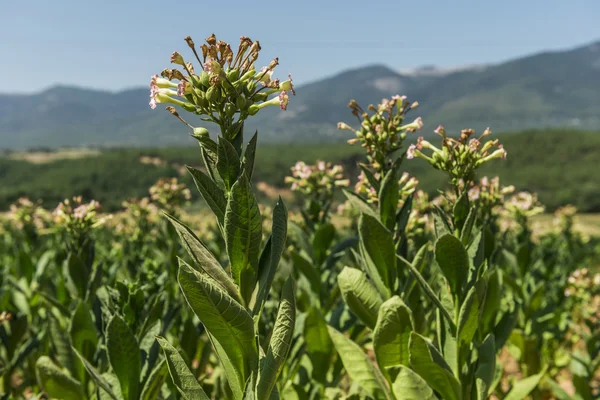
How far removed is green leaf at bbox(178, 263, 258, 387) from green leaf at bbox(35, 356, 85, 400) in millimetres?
1819

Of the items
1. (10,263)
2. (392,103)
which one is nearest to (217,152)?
(392,103)

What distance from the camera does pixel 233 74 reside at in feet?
6.63

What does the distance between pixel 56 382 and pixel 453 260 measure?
275 cm

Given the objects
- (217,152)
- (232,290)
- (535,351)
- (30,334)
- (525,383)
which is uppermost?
(217,152)

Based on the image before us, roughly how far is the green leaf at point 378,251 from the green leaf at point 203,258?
1005 millimetres

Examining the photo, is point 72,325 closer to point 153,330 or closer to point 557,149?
point 153,330

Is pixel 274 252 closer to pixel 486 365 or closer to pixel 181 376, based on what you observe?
pixel 181 376

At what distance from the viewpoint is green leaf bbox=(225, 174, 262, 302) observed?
1977 mm

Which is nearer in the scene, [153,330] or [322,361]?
[153,330]

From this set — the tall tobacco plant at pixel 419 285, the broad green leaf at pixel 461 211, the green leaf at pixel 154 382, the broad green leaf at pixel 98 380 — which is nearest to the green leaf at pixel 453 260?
the tall tobacco plant at pixel 419 285

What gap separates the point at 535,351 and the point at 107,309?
4.46m

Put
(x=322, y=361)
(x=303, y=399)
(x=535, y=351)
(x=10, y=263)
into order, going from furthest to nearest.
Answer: (x=10, y=263) < (x=535, y=351) < (x=322, y=361) < (x=303, y=399)

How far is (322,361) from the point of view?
13.2 feet

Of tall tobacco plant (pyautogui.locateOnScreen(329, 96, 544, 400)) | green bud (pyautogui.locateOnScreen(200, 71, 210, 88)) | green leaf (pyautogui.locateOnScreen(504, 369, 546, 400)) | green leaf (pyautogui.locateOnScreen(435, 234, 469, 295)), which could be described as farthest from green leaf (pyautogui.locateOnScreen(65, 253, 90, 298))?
green leaf (pyautogui.locateOnScreen(504, 369, 546, 400))
